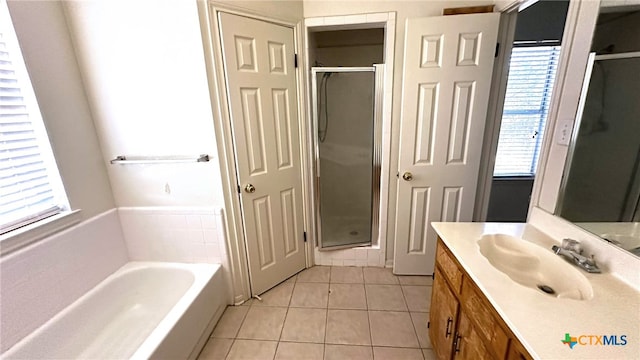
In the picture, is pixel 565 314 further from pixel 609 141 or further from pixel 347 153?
pixel 347 153

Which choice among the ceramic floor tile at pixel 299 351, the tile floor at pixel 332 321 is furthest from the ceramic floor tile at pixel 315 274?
the ceramic floor tile at pixel 299 351

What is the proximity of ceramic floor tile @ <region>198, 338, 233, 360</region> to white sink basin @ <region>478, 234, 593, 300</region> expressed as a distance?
1.63m

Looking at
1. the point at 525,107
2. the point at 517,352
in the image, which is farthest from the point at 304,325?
the point at 525,107

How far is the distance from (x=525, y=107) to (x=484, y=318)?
2.46m

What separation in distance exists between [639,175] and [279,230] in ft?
6.61

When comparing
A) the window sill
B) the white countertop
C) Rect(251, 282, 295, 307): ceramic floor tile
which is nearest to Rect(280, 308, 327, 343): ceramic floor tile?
Rect(251, 282, 295, 307): ceramic floor tile

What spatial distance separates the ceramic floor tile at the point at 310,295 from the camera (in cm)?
200

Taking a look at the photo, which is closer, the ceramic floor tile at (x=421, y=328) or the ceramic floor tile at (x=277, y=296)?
the ceramic floor tile at (x=421, y=328)

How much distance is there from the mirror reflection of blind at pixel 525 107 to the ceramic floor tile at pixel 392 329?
1713mm

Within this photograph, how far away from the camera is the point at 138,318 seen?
5.71 feet

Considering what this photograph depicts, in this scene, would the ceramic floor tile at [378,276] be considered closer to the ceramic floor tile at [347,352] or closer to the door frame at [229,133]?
the ceramic floor tile at [347,352]

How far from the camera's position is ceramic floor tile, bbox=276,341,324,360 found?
1.56 m

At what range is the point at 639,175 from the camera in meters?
0.95

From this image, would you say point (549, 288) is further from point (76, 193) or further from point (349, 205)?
point (76, 193)
